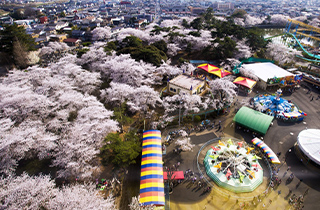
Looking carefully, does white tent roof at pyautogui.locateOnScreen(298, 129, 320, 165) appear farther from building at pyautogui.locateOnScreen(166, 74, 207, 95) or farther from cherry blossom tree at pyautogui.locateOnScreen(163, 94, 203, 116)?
building at pyautogui.locateOnScreen(166, 74, 207, 95)

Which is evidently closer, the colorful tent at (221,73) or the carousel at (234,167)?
the carousel at (234,167)

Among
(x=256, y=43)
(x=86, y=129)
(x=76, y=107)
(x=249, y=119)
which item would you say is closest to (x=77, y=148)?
(x=86, y=129)

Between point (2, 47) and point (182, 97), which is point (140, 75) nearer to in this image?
point (182, 97)

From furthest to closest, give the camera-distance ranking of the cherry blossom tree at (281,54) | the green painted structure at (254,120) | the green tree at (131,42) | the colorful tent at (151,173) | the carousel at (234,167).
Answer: the green tree at (131,42) → the cherry blossom tree at (281,54) → the green painted structure at (254,120) → the carousel at (234,167) → the colorful tent at (151,173)

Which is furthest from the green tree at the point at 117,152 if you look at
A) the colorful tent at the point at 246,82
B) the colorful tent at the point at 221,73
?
the colorful tent at the point at 221,73

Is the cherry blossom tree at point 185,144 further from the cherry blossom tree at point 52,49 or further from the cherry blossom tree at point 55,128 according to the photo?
the cherry blossom tree at point 52,49

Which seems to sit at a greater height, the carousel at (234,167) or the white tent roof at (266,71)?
the white tent roof at (266,71)
